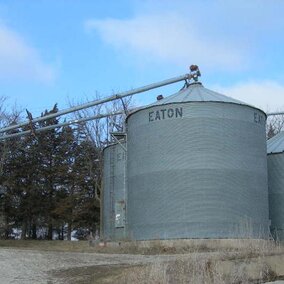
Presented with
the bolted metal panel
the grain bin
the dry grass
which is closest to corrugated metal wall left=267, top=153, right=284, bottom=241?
the grain bin

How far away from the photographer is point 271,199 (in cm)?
3466

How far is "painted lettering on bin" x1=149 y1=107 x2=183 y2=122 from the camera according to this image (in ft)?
97.9

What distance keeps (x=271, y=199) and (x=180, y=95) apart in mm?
9111

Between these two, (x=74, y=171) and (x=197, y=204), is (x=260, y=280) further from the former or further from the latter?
(x=74, y=171)

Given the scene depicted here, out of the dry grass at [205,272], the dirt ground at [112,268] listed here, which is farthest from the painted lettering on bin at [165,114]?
the dry grass at [205,272]

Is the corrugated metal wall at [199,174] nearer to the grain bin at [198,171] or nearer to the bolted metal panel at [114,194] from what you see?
the grain bin at [198,171]

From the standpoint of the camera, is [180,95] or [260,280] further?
[180,95]

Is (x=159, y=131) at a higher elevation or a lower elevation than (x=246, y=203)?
higher

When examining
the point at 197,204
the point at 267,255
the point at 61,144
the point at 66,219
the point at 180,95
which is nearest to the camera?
the point at 267,255

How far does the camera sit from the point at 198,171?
28.8 meters

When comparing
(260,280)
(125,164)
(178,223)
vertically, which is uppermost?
(125,164)

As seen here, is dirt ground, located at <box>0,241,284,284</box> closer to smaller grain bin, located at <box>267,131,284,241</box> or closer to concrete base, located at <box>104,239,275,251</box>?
concrete base, located at <box>104,239,275,251</box>

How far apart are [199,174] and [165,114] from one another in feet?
12.8

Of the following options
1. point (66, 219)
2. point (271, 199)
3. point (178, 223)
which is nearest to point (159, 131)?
point (178, 223)
